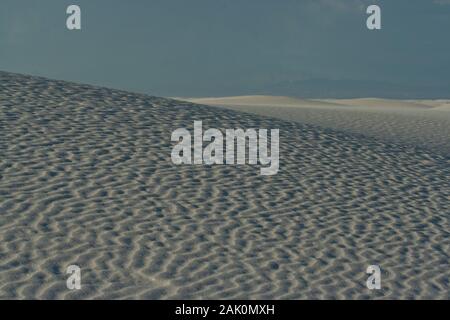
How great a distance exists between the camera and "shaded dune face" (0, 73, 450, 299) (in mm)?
8648

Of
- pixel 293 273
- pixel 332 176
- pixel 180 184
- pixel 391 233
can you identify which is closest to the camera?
pixel 293 273

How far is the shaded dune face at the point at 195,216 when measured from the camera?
28.4 ft

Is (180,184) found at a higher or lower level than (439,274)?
higher

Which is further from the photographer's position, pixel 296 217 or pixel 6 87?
pixel 6 87

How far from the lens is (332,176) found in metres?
14.3

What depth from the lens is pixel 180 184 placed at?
1259 centimetres

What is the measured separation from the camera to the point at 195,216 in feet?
35.9
